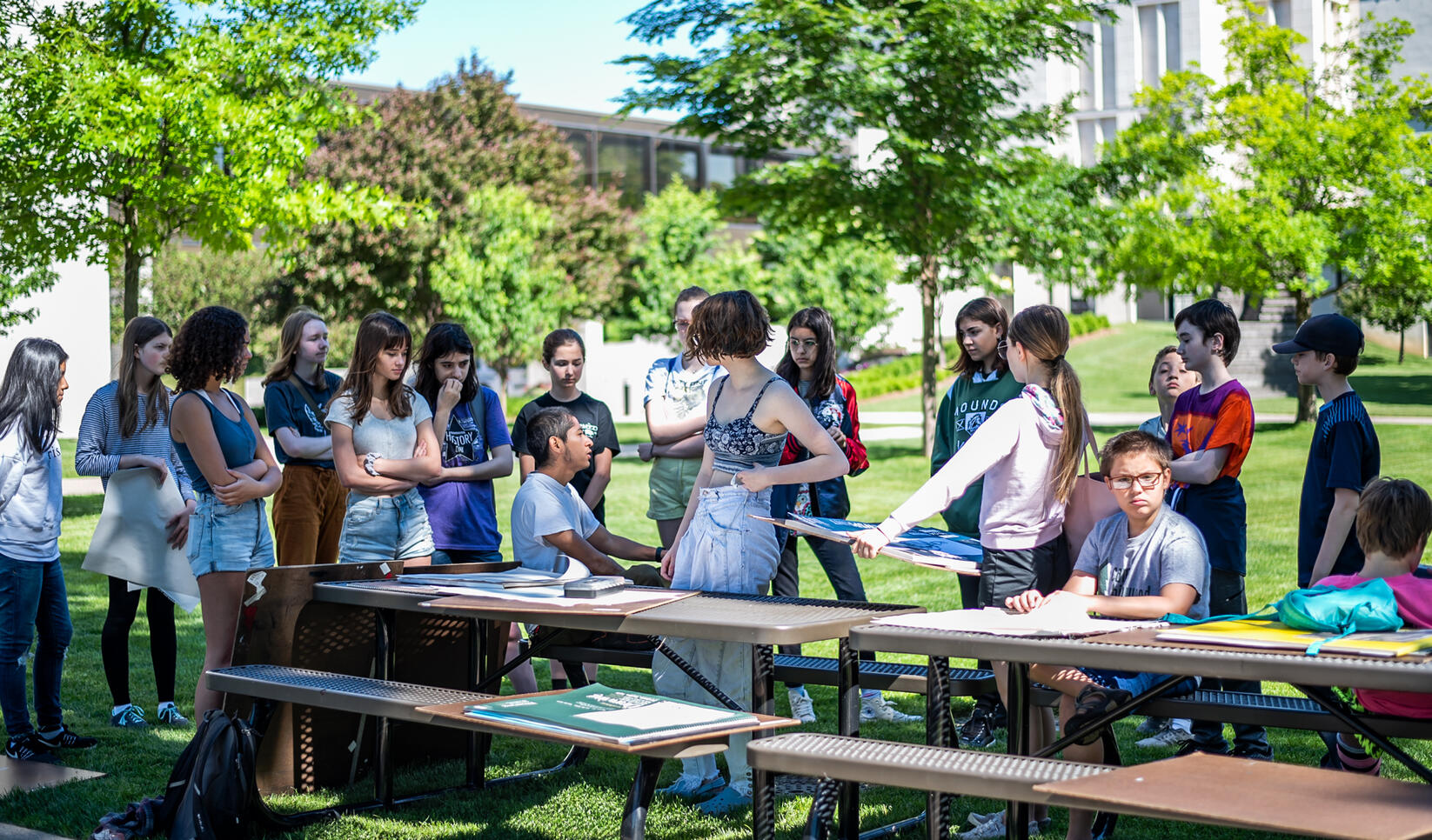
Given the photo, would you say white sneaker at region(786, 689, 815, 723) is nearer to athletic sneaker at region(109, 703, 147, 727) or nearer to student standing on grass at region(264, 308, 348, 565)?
student standing on grass at region(264, 308, 348, 565)

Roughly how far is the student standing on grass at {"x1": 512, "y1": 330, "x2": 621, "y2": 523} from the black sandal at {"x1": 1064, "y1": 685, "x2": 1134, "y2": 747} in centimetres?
326

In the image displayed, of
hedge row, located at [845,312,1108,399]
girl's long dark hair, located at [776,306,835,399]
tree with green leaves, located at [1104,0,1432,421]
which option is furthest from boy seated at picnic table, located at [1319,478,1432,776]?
hedge row, located at [845,312,1108,399]

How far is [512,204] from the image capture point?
1380 inches

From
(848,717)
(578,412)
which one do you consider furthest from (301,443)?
(848,717)

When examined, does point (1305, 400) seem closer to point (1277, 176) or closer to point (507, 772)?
point (1277, 176)

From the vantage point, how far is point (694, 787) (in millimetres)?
5301

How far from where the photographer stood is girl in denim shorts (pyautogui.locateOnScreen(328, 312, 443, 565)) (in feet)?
19.5

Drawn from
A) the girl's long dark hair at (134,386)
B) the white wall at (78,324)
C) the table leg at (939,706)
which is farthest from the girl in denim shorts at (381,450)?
the white wall at (78,324)

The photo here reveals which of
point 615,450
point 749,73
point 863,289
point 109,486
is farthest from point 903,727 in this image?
point 863,289

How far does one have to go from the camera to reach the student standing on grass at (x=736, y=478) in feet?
15.8

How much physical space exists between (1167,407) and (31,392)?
5.77 meters

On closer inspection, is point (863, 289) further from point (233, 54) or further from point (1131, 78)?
point (233, 54)

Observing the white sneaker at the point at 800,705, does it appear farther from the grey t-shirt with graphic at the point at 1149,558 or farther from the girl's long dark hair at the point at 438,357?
the girl's long dark hair at the point at 438,357

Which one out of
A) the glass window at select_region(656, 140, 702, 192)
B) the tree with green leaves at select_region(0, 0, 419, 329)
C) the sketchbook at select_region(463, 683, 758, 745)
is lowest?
the sketchbook at select_region(463, 683, 758, 745)
